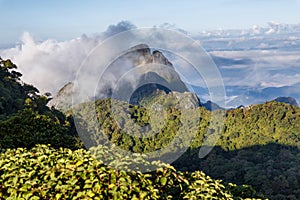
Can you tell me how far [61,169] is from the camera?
4586mm

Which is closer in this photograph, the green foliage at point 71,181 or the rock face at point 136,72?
the green foliage at point 71,181

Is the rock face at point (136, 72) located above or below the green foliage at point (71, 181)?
above

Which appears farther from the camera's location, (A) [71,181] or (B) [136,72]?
(B) [136,72]

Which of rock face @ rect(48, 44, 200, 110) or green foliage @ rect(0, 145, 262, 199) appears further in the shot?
rock face @ rect(48, 44, 200, 110)

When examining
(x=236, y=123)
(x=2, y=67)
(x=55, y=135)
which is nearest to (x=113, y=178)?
(x=55, y=135)

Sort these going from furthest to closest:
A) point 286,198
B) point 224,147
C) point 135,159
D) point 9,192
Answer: point 224,147, point 286,198, point 135,159, point 9,192

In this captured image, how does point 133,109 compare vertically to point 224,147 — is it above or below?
above

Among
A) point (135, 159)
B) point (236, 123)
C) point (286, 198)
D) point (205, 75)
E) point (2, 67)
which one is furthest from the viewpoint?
point (236, 123)

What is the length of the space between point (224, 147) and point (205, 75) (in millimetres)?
67738

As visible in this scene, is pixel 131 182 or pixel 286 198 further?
pixel 286 198

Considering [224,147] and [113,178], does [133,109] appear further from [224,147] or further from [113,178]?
[113,178]

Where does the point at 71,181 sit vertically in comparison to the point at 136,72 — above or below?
below

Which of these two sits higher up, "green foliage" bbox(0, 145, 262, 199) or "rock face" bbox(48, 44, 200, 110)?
"rock face" bbox(48, 44, 200, 110)

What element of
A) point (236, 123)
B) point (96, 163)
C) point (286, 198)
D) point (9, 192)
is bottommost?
point (286, 198)
